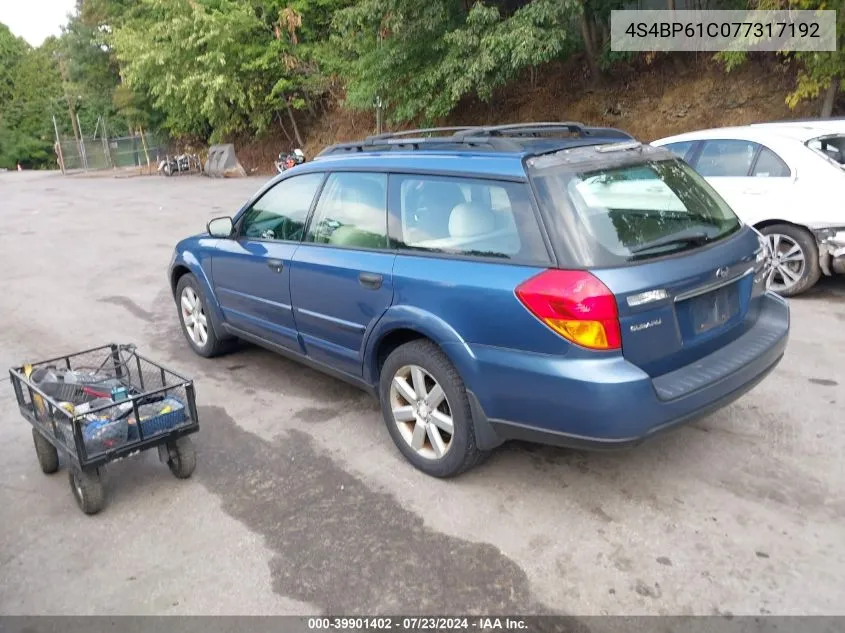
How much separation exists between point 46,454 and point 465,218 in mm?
2730

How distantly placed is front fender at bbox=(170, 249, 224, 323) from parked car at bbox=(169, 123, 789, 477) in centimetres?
122

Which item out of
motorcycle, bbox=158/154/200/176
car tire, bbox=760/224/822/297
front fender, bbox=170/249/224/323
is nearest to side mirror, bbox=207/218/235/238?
front fender, bbox=170/249/224/323

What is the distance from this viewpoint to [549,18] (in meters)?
13.6

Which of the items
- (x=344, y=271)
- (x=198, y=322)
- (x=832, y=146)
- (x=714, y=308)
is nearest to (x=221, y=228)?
(x=198, y=322)

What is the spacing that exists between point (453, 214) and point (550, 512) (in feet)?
5.15

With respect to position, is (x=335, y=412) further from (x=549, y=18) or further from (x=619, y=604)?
(x=549, y=18)

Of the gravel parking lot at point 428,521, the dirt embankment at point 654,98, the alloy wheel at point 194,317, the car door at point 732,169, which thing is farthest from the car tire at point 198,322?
the dirt embankment at point 654,98

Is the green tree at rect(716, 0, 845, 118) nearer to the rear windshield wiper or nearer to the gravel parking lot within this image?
the gravel parking lot

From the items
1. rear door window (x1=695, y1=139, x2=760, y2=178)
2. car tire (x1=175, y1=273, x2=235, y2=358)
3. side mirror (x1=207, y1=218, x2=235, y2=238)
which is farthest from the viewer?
rear door window (x1=695, y1=139, x2=760, y2=178)

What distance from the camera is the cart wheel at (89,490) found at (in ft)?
11.5

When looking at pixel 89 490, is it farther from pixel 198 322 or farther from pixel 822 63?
pixel 822 63

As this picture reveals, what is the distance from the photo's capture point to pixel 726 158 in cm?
707

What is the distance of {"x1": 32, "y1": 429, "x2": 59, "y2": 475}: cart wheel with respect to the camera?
156 inches

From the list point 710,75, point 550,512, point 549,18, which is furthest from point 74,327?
point 710,75
